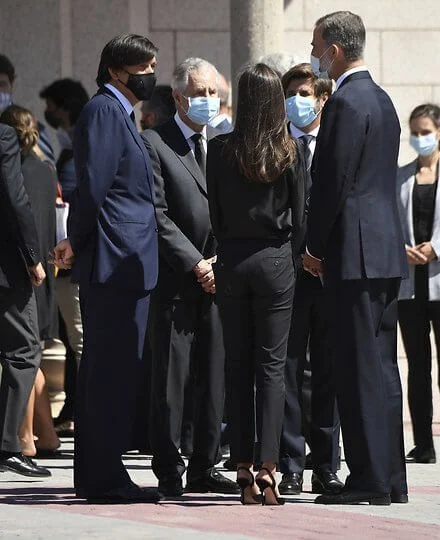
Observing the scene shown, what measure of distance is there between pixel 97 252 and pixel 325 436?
1.57 meters

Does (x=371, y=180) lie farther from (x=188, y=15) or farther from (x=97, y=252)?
(x=188, y=15)

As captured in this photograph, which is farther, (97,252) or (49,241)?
(49,241)

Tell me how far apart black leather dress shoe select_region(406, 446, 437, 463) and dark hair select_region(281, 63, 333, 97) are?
2.21 meters

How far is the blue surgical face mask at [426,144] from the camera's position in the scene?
10.2 m

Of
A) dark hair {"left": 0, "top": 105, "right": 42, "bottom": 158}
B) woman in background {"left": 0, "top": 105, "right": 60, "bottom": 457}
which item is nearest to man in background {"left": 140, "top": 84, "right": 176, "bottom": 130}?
woman in background {"left": 0, "top": 105, "right": 60, "bottom": 457}

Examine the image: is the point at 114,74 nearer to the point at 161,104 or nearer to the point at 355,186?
the point at 355,186

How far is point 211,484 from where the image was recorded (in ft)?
26.6

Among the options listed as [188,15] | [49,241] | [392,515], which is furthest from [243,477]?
[188,15]

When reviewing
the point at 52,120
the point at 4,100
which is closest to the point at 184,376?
the point at 4,100

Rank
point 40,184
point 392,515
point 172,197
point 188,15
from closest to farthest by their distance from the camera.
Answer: point 392,515
point 172,197
point 40,184
point 188,15

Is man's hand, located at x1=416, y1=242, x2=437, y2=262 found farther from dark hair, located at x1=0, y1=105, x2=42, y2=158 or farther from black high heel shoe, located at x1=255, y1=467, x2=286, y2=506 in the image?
black high heel shoe, located at x1=255, y1=467, x2=286, y2=506

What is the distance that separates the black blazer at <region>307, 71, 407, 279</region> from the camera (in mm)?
7512

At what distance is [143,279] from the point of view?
757 centimetres

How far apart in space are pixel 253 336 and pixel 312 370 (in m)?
0.81
